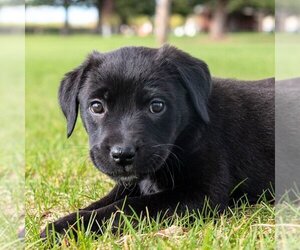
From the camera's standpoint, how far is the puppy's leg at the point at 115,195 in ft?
10.7

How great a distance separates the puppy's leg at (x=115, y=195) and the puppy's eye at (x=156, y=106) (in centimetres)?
61

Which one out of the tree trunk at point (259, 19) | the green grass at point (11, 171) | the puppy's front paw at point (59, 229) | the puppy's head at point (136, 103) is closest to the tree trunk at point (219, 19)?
the tree trunk at point (259, 19)

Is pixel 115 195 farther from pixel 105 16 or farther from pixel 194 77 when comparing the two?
pixel 105 16

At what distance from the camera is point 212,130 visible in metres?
3.24

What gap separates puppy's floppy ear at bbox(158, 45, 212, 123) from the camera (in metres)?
3.10

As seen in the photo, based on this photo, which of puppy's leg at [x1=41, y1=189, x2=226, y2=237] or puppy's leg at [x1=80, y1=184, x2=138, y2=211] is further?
puppy's leg at [x1=80, y1=184, x2=138, y2=211]

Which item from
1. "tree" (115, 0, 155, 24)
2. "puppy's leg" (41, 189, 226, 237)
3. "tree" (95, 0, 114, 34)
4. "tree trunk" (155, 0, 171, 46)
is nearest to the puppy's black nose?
"puppy's leg" (41, 189, 226, 237)

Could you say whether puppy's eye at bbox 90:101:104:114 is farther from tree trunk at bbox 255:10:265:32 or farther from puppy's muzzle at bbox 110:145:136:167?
tree trunk at bbox 255:10:265:32

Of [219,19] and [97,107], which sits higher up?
[97,107]

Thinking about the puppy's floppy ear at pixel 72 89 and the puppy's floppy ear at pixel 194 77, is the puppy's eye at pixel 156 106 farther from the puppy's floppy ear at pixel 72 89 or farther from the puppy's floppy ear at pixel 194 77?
the puppy's floppy ear at pixel 72 89

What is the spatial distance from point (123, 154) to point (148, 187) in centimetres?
56

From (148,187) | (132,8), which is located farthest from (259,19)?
(148,187)

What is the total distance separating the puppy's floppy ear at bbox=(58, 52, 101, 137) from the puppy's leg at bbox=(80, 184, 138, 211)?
0.43 m

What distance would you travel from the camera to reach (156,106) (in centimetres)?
298
